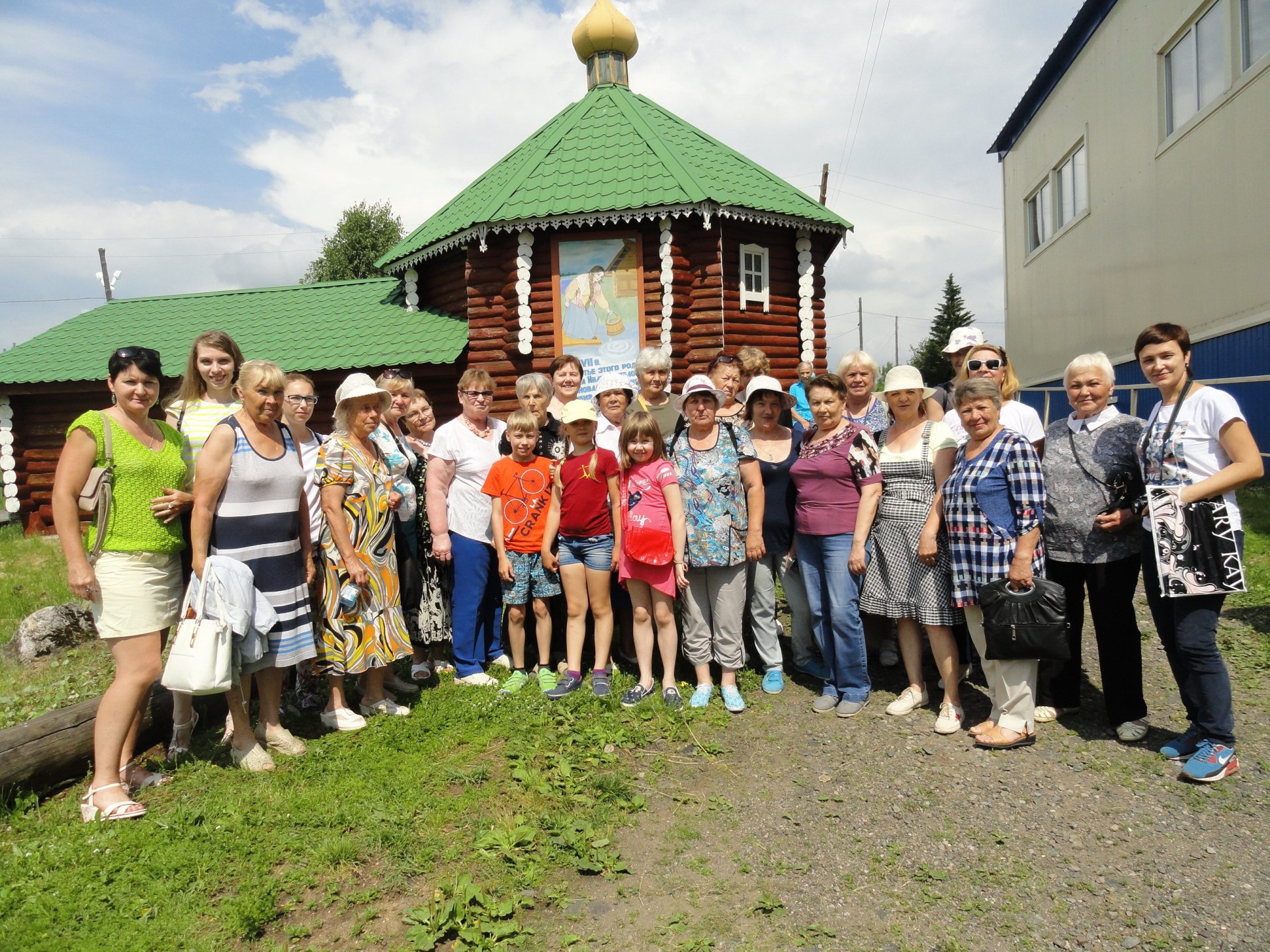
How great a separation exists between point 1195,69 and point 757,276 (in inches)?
295

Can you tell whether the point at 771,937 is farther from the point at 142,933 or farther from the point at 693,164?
the point at 693,164

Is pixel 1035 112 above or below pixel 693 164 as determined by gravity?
above


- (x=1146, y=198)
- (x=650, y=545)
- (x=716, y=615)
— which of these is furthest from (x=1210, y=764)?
(x=1146, y=198)

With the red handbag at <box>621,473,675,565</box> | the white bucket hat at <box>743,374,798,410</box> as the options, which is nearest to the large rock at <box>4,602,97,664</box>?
the red handbag at <box>621,473,675,565</box>

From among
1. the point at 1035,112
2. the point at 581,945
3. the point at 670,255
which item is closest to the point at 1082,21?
the point at 1035,112

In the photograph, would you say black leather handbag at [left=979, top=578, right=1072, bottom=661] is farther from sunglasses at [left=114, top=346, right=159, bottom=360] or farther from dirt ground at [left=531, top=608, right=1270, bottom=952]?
sunglasses at [left=114, top=346, right=159, bottom=360]

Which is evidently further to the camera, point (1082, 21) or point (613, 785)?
point (1082, 21)

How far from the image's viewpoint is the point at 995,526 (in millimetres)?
3883

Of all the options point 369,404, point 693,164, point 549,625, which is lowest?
point 549,625

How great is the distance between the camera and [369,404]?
441 centimetres

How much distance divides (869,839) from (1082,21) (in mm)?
18818

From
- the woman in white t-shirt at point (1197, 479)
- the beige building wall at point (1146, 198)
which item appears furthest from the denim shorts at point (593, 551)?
the beige building wall at point (1146, 198)

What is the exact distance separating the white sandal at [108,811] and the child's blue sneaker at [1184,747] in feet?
16.1

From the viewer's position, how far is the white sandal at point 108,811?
3.53m
